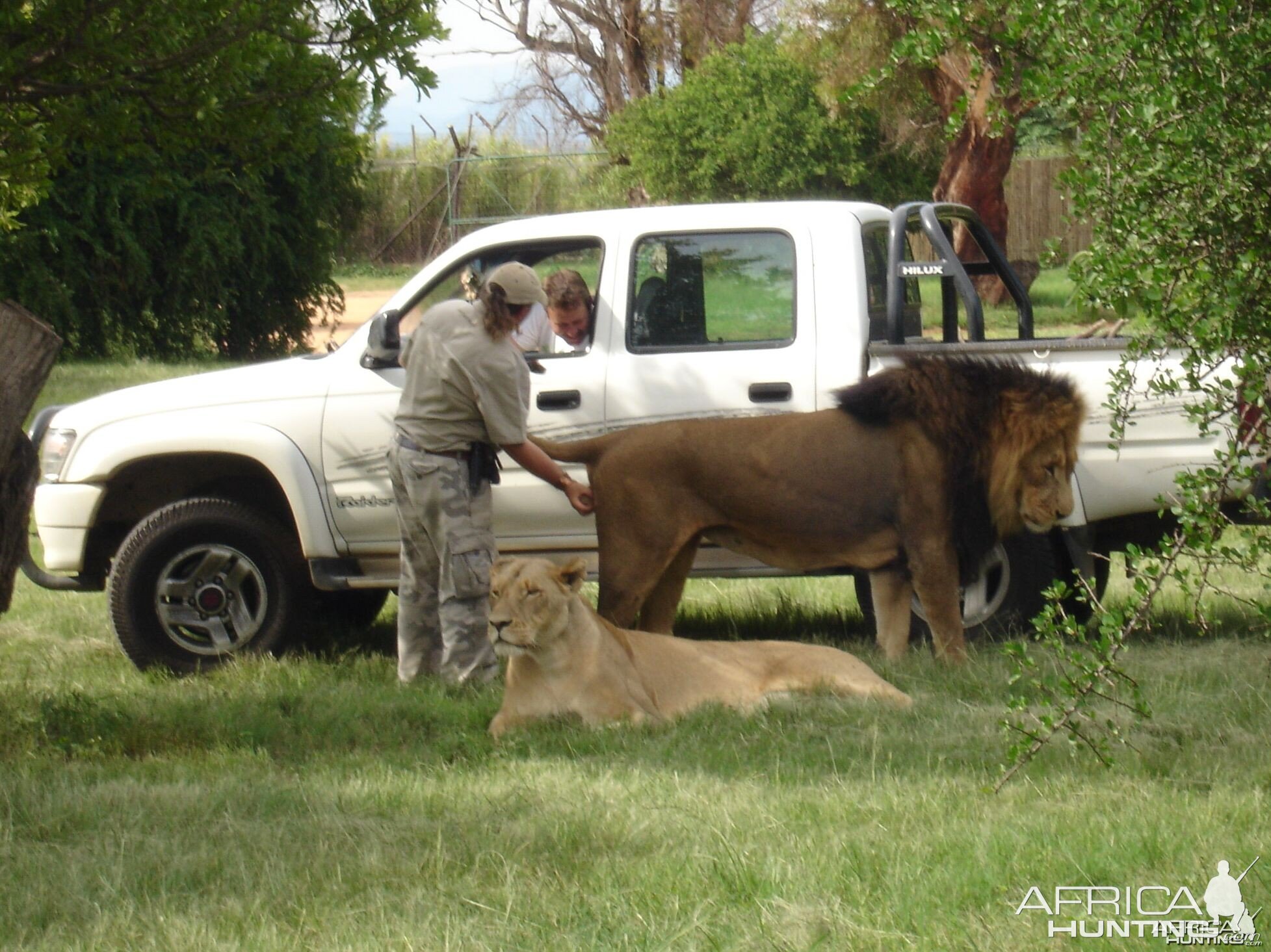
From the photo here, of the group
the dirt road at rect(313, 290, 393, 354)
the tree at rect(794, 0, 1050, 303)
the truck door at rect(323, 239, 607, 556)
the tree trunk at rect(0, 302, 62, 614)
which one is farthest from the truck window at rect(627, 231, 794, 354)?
the dirt road at rect(313, 290, 393, 354)

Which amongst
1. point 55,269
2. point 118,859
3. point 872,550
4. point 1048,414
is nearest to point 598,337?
point 872,550

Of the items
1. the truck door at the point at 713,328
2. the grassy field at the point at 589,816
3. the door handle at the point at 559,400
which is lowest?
the grassy field at the point at 589,816

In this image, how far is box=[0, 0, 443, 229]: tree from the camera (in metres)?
6.51

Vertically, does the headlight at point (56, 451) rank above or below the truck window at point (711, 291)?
below

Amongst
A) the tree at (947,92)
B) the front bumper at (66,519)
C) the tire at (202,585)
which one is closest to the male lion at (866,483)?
the tire at (202,585)

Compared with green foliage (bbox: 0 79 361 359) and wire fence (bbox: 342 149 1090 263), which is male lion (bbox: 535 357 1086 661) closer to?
green foliage (bbox: 0 79 361 359)

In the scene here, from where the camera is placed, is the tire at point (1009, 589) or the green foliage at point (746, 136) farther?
the green foliage at point (746, 136)

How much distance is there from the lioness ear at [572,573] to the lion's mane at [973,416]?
1309mm

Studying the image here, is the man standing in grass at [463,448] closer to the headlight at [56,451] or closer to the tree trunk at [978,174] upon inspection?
the headlight at [56,451]

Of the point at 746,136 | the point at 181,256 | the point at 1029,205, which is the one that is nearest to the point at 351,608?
the point at 181,256

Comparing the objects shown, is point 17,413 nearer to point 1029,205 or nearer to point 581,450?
point 581,450

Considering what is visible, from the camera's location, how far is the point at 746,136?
80.5 ft

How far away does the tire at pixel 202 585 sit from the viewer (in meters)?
7.01

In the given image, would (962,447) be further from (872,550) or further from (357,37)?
(357,37)
